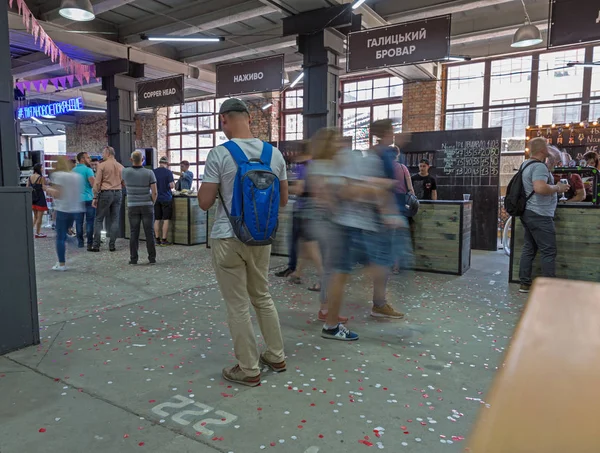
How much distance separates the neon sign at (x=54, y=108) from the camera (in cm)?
1215

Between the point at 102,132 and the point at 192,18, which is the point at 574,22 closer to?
the point at 192,18

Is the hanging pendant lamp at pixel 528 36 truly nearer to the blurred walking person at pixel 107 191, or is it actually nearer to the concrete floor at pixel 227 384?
the concrete floor at pixel 227 384

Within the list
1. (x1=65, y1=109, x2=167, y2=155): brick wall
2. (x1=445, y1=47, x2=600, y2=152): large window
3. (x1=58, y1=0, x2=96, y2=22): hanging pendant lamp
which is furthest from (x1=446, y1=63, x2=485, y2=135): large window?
(x1=65, y1=109, x2=167, y2=155): brick wall

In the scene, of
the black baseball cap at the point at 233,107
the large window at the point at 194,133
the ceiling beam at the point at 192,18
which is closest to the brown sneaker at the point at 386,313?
the black baseball cap at the point at 233,107

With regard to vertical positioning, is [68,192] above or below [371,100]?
below

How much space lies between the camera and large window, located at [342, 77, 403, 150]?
43.5 ft

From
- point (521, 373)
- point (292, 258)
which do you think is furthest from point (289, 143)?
point (521, 373)

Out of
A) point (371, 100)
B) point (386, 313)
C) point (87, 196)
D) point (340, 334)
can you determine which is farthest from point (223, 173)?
point (371, 100)

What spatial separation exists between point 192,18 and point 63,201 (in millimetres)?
5207

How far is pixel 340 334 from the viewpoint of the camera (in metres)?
3.12

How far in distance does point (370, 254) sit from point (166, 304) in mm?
2046

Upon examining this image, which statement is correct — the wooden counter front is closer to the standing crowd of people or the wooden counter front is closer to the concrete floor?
the concrete floor

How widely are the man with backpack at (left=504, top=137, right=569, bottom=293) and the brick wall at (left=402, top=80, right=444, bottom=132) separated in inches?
308

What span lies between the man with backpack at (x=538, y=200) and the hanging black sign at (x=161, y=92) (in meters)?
6.81
